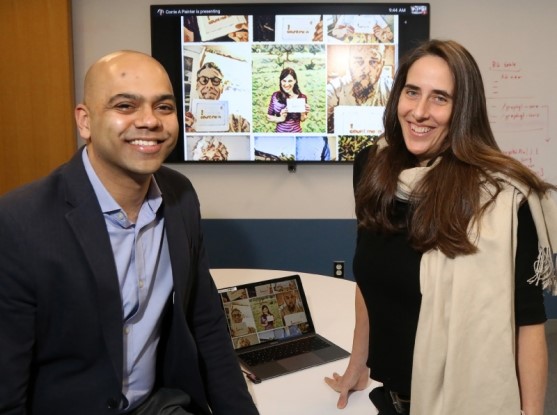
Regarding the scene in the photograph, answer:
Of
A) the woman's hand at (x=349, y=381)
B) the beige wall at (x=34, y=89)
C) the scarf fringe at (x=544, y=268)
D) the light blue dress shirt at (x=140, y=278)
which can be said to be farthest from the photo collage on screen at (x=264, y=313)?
the beige wall at (x=34, y=89)

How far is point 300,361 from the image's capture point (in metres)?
1.73

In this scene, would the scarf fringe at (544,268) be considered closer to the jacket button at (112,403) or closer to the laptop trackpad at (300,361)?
the laptop trackpad at (300,361)

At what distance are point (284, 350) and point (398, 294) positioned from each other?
544 millimetres

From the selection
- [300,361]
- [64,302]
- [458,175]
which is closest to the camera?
[64,302]

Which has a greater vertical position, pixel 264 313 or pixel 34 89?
pixel 34 89

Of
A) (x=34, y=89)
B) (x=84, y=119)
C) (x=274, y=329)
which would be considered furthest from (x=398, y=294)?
(x=34, y=89)

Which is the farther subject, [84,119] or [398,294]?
[398,294]

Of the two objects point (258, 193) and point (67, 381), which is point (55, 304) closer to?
point (67, 381)

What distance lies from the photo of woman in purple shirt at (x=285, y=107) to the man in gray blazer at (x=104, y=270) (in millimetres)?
2131

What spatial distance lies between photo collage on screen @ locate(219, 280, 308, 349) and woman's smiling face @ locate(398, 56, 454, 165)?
28.9 inches

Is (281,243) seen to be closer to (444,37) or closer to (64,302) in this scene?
(444,37)

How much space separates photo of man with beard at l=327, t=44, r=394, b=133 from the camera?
3451 mm

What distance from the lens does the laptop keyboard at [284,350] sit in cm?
175

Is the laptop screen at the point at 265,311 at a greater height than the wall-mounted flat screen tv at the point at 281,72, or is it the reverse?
the wall-mounted flat screen tv at the point at 281,72
